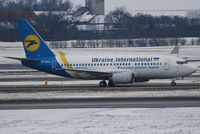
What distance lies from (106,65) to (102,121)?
18.7 m

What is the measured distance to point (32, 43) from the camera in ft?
144

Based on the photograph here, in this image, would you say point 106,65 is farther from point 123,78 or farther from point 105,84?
point 123,78

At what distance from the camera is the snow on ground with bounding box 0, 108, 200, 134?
2170cm

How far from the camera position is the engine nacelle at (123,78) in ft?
133

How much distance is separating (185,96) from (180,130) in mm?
11332

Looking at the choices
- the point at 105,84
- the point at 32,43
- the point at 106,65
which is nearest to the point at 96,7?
the point at 32,43

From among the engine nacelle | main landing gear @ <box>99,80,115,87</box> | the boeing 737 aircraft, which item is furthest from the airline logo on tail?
the engine nacelle

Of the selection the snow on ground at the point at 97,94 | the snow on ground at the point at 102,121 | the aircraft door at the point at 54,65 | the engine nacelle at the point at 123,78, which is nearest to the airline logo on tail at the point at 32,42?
the aircraft door at the point at 54,65

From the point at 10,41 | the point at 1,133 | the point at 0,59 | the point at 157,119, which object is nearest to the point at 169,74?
the point at 157,119

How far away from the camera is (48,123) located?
23.5 metres

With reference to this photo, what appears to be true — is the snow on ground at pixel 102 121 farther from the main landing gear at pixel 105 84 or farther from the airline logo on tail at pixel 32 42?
the airline logo on tail at pixel 32 42

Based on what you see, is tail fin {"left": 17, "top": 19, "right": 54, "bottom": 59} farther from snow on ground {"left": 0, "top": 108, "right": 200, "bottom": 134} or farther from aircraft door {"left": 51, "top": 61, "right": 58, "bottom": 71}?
snow on ground {"left": 0, "top": 108, "right": 200, "bottom": 134}

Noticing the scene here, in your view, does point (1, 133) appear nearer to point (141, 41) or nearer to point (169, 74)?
point (169, 74)

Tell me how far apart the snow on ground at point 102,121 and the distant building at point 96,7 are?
112m
